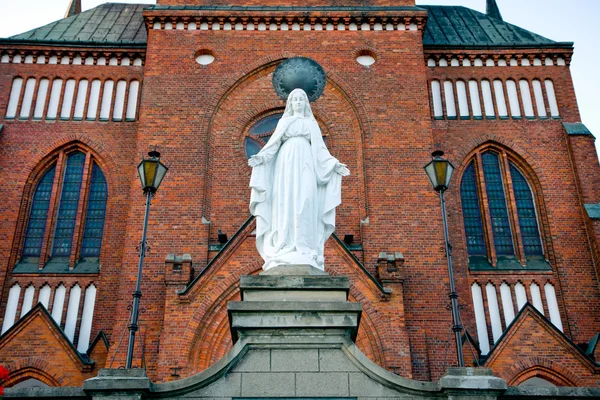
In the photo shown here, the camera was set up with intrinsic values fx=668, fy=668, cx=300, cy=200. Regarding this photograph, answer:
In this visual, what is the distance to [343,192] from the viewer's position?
18781 mm

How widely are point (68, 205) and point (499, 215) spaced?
44.1 feet

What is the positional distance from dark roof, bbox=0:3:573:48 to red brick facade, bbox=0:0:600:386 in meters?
0.43

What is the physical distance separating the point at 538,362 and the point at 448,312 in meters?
2.63

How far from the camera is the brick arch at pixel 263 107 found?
1898 cm

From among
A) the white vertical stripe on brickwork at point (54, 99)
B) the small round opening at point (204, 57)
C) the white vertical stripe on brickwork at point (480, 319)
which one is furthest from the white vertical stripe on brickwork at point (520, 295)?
the white vertical stripe on brickwork at point (54, 99)

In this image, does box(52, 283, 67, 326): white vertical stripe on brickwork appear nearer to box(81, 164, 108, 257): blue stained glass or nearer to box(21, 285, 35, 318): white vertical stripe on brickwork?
box(21, 285, 35, 318): white vertical stripe on brickwork

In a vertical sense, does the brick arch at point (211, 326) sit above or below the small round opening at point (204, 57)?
below

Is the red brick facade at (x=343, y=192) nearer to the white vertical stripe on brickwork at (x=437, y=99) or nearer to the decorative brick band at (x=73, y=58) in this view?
the decorative brick band at (x=73, y=58)

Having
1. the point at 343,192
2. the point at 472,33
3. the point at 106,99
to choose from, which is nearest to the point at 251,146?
the point at 343,192

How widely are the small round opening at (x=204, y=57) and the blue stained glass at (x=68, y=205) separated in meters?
Answer: 4.94

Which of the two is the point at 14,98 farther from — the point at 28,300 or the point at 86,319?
the point at 86,319

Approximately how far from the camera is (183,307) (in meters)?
15.8

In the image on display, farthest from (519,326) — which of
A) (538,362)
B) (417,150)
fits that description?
(417,150)

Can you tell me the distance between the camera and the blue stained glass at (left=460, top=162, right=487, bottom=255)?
2048cm
